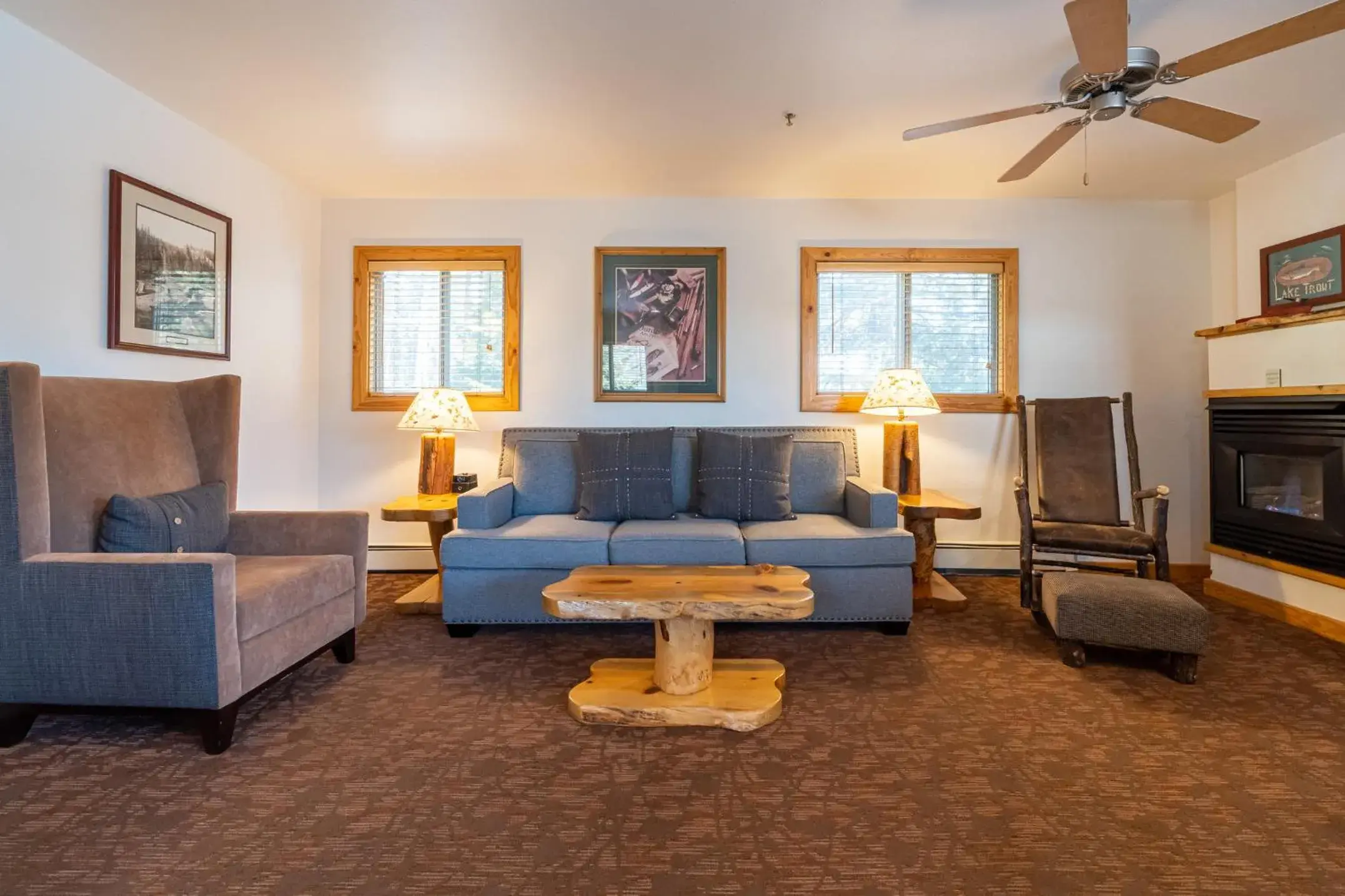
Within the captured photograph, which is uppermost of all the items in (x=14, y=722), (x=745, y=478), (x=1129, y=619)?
(x=745, y=478)

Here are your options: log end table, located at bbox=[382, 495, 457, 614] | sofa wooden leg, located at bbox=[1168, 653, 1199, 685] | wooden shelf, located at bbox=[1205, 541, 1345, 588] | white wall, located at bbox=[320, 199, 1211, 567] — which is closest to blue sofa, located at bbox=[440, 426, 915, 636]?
log end table, located at bbox=[382, 495, 457, 614]

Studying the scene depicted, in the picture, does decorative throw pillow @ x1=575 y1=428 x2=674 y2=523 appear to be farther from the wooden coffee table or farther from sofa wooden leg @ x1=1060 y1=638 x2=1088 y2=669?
sofa wooden leg @ x1=1060 y1=638 x2=1088 y2=669

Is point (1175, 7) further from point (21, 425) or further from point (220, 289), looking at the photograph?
point (220, 289)

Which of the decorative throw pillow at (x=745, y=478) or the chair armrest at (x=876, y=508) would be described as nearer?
the chair armrest at (x=876, y=508)

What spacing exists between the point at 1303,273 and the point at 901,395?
2.19 m

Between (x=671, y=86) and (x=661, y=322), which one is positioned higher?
(x=671, y=86)

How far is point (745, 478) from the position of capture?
3.26 m

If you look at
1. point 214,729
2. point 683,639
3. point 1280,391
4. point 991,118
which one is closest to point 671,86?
point 991,118

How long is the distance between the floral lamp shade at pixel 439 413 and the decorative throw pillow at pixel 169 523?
3.39ft

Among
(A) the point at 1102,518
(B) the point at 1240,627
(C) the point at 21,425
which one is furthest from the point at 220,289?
(B) the point at 1240,627

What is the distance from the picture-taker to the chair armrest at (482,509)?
2920 mm

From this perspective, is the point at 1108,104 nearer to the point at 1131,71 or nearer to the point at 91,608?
the point at 1131,71

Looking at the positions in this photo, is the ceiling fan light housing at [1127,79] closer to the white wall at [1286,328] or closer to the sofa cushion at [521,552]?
the white wall at [1286,328]

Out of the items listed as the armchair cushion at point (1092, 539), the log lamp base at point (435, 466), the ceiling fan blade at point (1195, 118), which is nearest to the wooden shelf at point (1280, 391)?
the armchair cushion at point (1092, 539)
